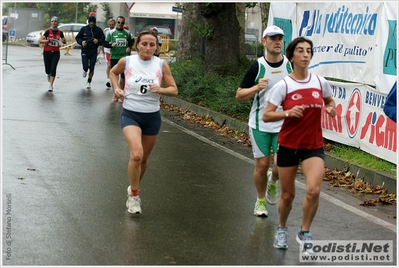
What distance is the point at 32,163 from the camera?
428 inches

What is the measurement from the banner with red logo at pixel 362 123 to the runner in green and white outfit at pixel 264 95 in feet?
8.80

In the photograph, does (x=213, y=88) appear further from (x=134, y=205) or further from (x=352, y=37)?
(x=134, y=205)

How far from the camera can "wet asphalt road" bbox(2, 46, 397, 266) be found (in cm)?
701

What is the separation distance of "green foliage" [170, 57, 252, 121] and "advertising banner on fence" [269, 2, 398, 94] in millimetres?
2100

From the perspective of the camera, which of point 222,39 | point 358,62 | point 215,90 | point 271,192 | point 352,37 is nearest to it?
point 271,192

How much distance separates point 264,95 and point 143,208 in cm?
168

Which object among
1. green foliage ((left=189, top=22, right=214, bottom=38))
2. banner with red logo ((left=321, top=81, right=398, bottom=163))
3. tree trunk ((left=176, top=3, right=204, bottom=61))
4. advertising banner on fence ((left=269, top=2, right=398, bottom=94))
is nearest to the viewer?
banner with red logo ((left=321, top=81, right=398, bottom=163))

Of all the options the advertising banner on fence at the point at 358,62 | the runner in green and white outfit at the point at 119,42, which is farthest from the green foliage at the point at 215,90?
the runner in green and white outfit at the point at 119,42

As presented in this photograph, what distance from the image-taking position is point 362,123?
11828 millimetres

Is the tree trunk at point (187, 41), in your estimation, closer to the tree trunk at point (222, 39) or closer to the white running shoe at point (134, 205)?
the tree trunk at point (222, 39)

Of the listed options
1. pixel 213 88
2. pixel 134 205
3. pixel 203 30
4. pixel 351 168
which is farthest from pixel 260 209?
pixel 203 30

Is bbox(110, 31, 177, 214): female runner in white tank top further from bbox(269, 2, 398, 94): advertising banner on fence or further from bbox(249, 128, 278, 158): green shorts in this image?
bbox(269, 2, 398, 94): advertising banner on fence

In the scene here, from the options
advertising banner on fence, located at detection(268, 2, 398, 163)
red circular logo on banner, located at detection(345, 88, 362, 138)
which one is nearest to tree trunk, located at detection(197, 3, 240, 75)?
advertising banner on fence, located at detection(268, 2, 398, 163)

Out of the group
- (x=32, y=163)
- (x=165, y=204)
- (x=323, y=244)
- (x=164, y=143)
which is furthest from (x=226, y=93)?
(x=323, y=244)
